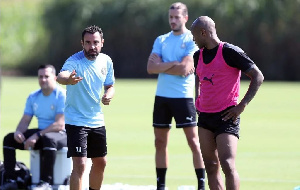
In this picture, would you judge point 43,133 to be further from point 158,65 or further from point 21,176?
point 158,65

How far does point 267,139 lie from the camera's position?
17812 millimetres

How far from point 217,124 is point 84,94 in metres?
1.53

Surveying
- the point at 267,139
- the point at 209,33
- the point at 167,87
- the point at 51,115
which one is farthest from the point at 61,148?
the point at 267,139

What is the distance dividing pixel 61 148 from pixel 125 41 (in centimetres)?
4171

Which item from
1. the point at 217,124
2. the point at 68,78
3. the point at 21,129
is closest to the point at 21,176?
the point at 21,129

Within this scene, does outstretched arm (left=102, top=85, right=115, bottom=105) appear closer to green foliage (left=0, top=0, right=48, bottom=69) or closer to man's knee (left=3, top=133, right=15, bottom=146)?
man's knee (left=3, top=133, right=15, bottom=146)

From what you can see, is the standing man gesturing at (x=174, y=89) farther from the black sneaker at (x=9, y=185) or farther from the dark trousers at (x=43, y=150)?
the black sneaker at (x=9, y=185)

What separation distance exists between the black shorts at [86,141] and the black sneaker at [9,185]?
2.01m

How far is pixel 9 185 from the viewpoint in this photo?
11.4 metres

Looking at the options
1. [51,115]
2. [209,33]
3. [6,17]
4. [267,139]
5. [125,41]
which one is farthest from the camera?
[6,17]

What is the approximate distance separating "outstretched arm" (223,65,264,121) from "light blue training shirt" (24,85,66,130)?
136 inches

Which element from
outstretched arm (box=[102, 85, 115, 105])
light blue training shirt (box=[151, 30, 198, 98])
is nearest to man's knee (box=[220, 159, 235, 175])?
outstretched arm (box=[102, 85, 115, 105])

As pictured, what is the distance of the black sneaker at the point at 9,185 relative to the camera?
445 inches

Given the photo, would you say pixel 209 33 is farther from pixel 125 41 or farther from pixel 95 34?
pixel 125 41
